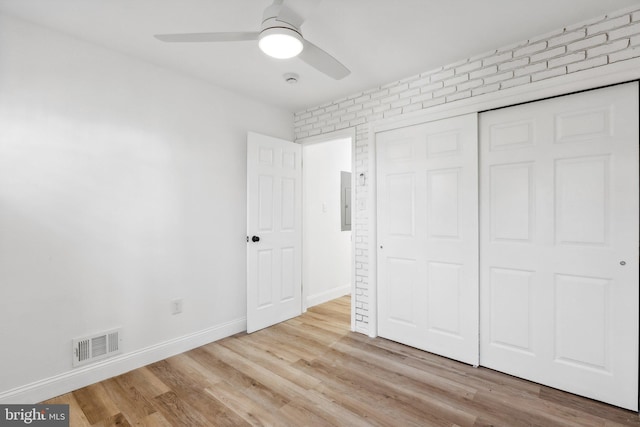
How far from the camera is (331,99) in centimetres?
353

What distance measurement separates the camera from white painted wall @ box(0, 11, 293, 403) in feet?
6.74

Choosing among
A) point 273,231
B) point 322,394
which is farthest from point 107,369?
point 273,231

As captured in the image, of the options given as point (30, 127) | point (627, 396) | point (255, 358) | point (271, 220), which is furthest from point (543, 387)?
point (30, 127)

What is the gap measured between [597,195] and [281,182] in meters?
2.75

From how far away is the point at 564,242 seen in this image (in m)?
2.22

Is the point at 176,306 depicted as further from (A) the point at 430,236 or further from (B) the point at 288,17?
(B) the point at 288,17

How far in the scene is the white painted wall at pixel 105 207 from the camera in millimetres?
2055

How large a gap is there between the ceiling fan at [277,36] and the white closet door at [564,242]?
1.65 meters

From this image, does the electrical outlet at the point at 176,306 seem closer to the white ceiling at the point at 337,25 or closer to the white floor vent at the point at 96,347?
the white floor vent at the point at 96,347

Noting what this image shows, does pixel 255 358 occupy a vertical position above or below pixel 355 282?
below

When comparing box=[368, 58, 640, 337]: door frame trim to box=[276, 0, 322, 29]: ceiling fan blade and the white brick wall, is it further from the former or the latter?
box=[276, 0, 322, 29]: ceiling fan blade

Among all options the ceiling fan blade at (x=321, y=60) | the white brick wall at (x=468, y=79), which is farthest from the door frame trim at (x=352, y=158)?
the ceiling fan blade at (x=321, y=60)

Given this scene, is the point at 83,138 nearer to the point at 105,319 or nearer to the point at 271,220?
the point at 105,319

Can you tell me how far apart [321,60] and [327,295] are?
10.9 feet
